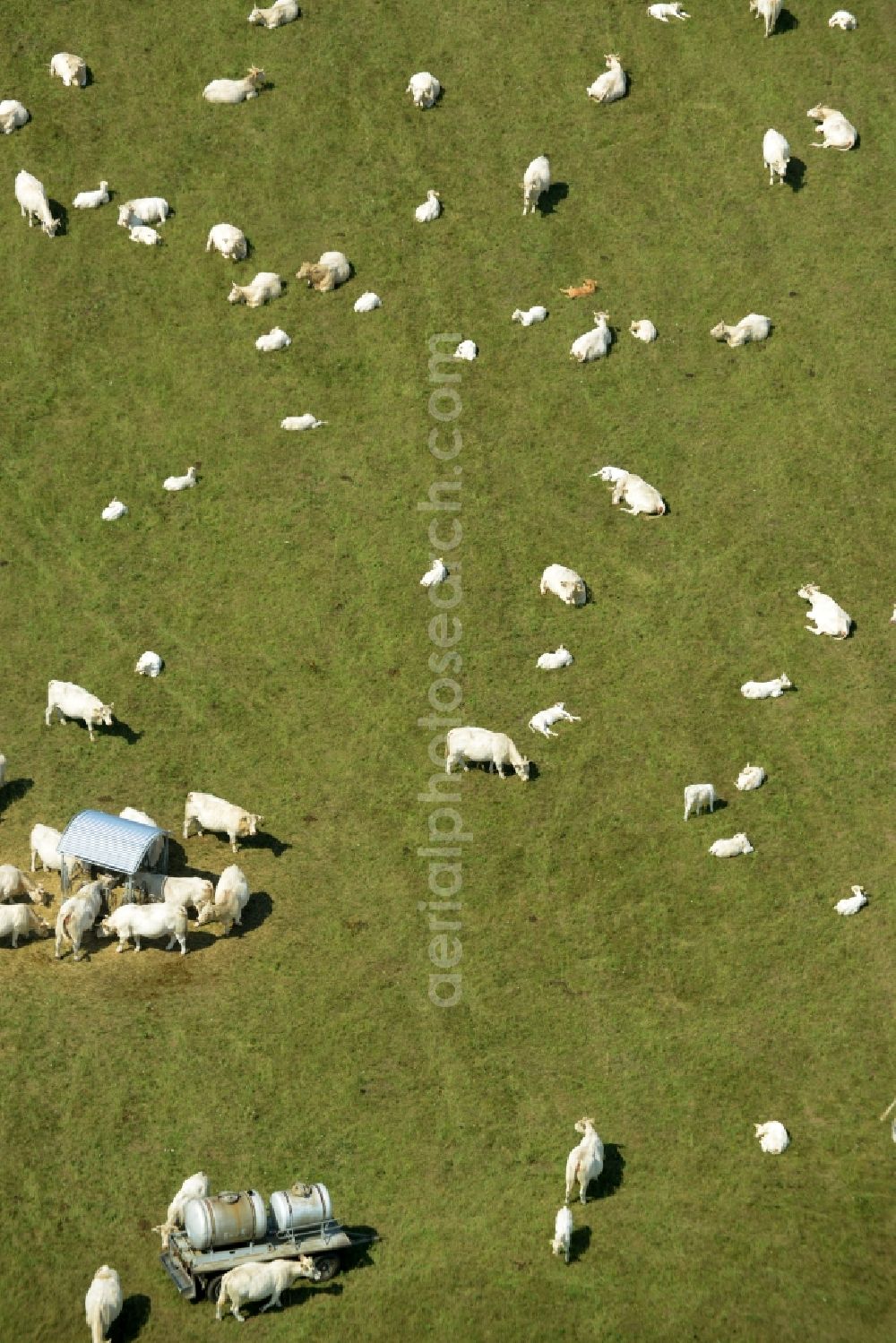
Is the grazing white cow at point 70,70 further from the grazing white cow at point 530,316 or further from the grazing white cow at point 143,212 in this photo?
the grazing white cow at point 530,316

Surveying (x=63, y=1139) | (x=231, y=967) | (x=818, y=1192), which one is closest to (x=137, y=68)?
(x=231, y=967)

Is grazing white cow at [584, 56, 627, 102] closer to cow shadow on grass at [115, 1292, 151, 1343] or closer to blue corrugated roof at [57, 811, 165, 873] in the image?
blue corrugated roof at [57, 811, 165, 873]

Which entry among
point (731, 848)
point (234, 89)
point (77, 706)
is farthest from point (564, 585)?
point (234, 89)

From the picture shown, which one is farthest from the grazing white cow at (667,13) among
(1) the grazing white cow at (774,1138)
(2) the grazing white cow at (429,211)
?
(1) the grazing white cow at (774,1138)

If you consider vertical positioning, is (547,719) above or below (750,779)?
above

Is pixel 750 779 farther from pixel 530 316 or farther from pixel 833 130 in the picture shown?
pixel 833 130

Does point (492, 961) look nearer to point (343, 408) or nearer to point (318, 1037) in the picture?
point (318, 1037)
